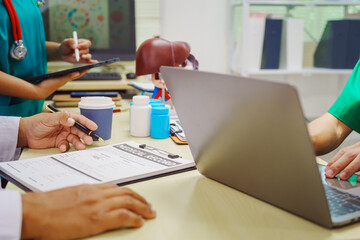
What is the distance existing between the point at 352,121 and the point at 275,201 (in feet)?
1.56

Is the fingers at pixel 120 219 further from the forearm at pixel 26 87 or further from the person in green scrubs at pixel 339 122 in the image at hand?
the forearm at pixel 26 87

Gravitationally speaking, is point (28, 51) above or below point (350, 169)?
above

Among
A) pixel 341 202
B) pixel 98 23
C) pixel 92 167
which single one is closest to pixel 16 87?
pixel 92 167

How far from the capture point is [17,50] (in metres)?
1.33

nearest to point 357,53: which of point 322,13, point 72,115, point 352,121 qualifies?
point 322,13

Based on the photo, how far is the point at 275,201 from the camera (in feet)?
2.13

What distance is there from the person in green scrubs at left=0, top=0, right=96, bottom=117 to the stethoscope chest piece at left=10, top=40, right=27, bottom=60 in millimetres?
17

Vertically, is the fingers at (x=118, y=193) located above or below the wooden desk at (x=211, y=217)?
above

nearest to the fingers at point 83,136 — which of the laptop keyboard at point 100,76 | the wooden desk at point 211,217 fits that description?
the wooden desk at point 211,217

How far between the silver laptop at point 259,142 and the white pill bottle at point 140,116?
1.22 feet

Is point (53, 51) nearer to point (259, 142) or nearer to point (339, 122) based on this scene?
point (339, 122)

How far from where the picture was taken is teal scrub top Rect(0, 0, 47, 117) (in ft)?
4.27

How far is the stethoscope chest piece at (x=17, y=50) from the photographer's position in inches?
52.4

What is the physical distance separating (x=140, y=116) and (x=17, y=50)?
0.55 meters
